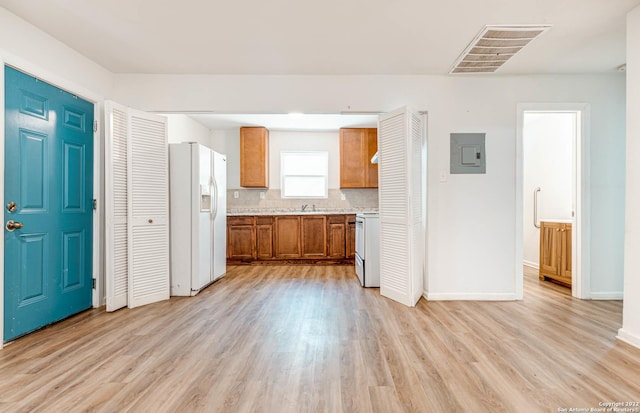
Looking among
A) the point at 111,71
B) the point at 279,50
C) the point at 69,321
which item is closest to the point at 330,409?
the point at 69,321

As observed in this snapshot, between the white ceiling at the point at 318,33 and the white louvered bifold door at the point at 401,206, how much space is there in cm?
64

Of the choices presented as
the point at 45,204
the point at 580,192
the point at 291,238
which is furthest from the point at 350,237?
the point at 45,204

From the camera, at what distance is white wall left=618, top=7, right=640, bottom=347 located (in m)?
2.29

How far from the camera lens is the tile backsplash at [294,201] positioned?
6156 millimetres

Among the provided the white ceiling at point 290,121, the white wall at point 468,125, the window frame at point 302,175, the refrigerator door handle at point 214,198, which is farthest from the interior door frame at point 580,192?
the refrigerator door handle at point 214,198

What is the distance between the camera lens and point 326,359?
6.77ft

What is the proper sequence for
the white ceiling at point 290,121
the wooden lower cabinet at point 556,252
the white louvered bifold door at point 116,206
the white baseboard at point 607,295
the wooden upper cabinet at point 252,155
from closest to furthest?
the white louvered bifold door at point 116,206 < the white baseboard at point 607,295 < the wooden lower cabinet at point 556,252 < the white ceiling at point 290,121 < the wooden upper cabinet at point 252,155

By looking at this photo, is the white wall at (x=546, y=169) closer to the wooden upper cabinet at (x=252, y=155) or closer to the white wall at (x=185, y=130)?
the wooden upper cabinet at (x=252, y=155)

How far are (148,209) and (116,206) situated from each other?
0.29m

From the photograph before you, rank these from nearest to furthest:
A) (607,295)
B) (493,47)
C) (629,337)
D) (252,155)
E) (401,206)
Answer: (629,337) < (493,47) < (401,206) < (607,295) < (252,155)

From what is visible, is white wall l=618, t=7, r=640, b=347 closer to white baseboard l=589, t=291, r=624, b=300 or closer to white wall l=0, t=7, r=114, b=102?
white baseboard l=589, t=291, r=624, b=300

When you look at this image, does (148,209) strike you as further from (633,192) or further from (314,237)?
(633,192)

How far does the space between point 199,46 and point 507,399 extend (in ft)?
11.2

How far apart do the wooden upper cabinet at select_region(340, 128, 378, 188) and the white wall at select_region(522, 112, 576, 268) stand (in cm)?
251
